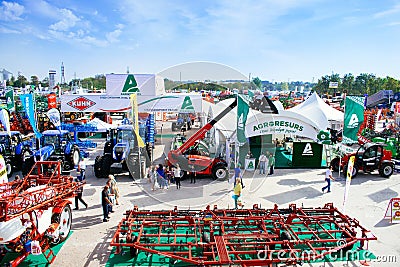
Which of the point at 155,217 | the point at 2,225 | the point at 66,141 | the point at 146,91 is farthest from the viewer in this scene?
the point at 146,91

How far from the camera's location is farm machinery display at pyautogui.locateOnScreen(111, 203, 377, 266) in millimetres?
5656

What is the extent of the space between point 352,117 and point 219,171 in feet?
18.7

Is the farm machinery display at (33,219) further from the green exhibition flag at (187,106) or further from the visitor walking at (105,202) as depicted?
the green exhibition flag at (187,106)

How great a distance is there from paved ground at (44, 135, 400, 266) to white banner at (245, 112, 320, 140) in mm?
1773

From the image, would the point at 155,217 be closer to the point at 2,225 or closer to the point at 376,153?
the point at 2,225

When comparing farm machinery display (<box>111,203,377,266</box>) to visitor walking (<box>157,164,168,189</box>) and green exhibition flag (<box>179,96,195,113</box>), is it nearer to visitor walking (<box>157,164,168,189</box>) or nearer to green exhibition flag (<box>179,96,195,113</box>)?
visitor walking (<box>157,164,168,189</box>)

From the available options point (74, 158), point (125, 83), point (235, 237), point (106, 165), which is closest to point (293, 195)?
point (235, 237)

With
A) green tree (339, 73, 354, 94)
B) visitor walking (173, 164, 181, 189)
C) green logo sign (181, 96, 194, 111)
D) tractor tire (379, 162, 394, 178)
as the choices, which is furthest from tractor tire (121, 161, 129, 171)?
green tree (339, 73, 354, 94)

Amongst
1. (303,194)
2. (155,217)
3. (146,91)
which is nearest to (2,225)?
(155,217)

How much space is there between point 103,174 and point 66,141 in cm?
266

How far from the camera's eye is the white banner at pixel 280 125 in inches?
523

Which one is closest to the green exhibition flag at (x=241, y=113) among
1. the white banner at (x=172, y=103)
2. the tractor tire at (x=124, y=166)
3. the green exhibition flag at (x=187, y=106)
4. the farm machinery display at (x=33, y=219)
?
the tractor tire at (x=124, y=166)

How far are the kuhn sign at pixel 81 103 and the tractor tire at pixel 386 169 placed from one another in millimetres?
19587

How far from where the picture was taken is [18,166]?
1312 cm
